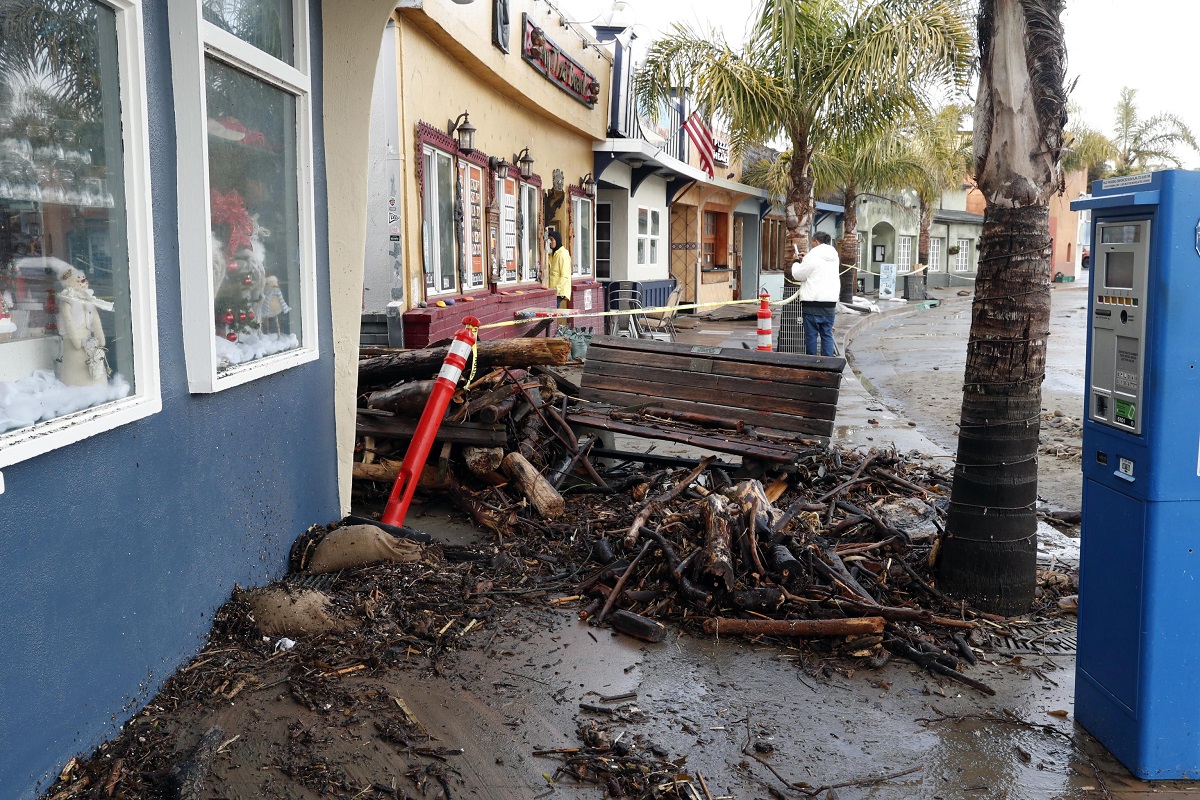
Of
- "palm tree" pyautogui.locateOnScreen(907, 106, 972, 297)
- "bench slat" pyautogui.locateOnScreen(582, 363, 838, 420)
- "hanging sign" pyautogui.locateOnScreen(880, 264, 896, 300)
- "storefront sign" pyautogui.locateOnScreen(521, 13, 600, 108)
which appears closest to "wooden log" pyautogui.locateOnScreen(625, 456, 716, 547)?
"bench slat" pyautogui.locateOnScreen(582, 363, 838, 420)

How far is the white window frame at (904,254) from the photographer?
48062mm

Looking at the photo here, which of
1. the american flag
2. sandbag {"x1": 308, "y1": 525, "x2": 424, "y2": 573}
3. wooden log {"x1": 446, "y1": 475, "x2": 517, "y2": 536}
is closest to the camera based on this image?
sandbag {"x1": 308, "y1": 525, "x2": 424, "y2": 573}

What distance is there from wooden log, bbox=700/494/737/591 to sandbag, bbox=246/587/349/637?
1.69 metres

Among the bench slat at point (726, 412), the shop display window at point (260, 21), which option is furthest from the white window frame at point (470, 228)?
the shop display window at point (260, 21)

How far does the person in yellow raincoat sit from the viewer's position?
52.8 ft

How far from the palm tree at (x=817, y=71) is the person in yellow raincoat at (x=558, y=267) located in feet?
10.0

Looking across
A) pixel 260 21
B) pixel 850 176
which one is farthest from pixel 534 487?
pixel 850 176

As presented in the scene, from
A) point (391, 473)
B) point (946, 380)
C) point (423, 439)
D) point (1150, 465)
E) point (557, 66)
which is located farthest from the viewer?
point (557, 66)

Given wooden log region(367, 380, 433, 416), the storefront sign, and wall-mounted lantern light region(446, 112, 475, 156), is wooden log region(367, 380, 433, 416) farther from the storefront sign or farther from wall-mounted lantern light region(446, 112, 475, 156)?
the storefront sign

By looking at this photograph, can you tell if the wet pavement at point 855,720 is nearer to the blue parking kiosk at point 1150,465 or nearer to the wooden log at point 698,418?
the blue parking kiosk at point 1150,465

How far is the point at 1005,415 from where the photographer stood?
15.5 ft

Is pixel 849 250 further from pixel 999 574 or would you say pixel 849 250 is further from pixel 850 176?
pixel 999 574

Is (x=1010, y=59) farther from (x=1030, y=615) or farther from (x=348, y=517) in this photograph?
(x=348, y=517)

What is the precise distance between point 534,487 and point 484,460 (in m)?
0.44
